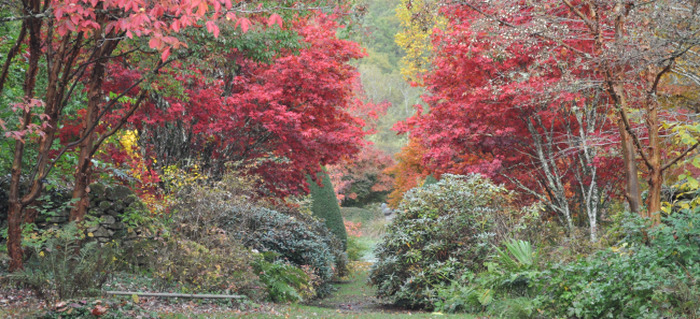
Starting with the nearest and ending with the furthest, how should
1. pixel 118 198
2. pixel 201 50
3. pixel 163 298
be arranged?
pixel 163 298, pixel 201 50, pixel 118 198

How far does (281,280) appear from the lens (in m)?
8.01

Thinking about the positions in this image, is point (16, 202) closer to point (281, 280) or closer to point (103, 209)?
point (103, 209)

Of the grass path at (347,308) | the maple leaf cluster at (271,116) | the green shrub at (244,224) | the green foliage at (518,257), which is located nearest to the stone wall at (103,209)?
the green shrub at (244,224)

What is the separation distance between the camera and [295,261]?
9.57 meters

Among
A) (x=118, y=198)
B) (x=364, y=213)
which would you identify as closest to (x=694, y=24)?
(x=118, y=198)

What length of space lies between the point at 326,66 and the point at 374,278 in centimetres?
398

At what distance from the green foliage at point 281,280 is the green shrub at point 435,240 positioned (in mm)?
1313

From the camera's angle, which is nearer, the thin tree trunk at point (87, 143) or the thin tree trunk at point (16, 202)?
A: the thin tree trunk at point (16, 202)

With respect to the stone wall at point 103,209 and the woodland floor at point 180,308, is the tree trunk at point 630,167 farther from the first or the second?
the stone wall at point 103,209

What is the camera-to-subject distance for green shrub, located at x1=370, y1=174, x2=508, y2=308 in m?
8.12

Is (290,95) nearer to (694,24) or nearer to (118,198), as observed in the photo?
(118,198)

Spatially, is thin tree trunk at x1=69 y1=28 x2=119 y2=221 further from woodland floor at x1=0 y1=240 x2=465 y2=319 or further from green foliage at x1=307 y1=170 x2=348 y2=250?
green foliage at x1=307 y1=170 x2=348 y2=250

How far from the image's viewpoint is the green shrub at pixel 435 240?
8.12 metres

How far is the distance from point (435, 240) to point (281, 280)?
7.88 feet
